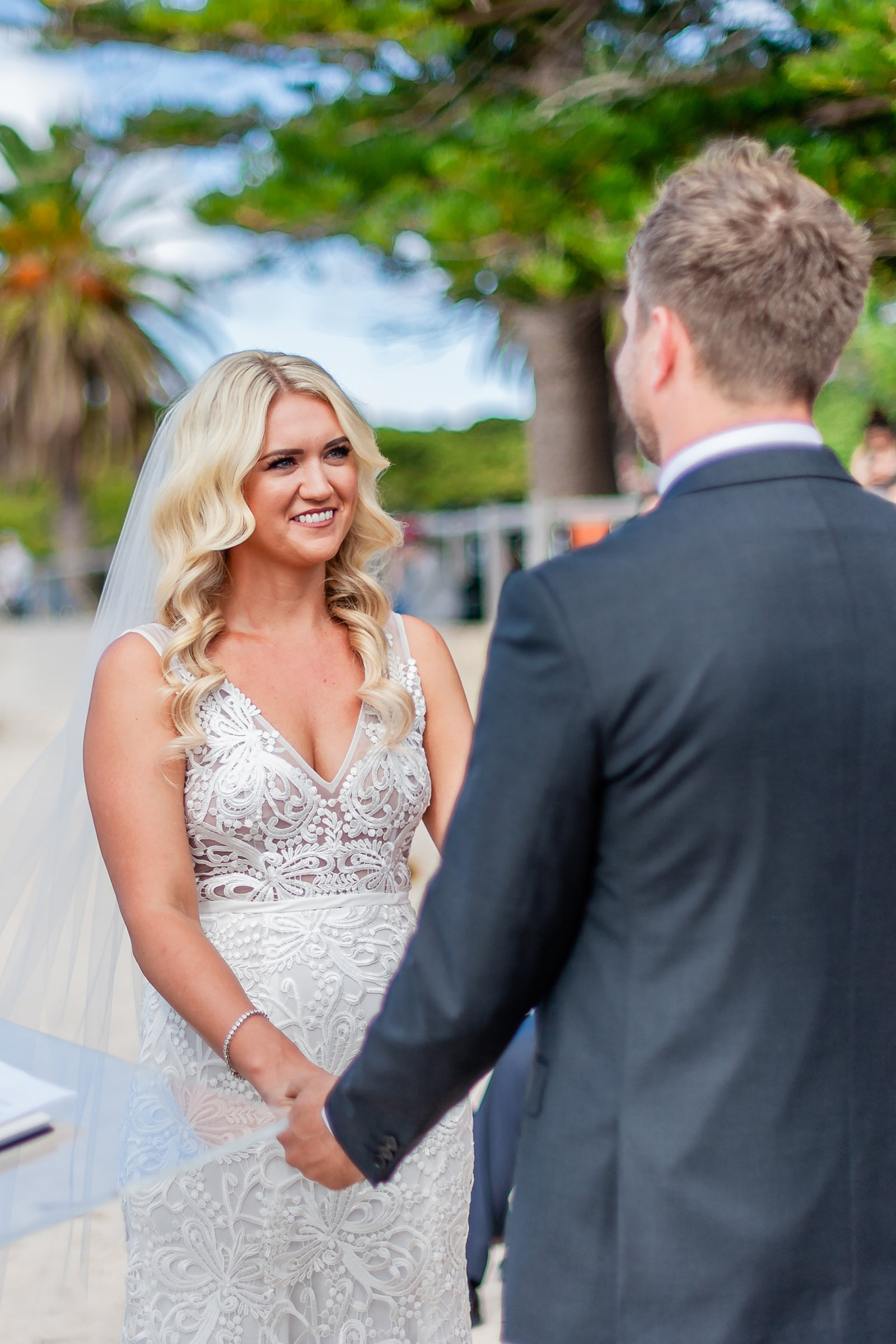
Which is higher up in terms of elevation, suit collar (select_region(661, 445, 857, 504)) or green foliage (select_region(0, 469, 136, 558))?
green foliage (select_region(0, 469, 136, 558))

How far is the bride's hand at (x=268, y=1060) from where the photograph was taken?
77.0 inches

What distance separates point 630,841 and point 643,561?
28cm

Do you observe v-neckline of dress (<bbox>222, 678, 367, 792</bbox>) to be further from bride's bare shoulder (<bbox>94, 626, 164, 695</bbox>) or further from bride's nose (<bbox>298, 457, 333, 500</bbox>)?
bride's nose (<bbox>298, 457, 333, 500</bbox>)

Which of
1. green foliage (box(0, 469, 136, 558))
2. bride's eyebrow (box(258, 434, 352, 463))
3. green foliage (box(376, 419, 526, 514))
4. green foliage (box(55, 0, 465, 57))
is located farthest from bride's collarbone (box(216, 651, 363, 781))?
green foliage (box(0, 469, 136, 558))

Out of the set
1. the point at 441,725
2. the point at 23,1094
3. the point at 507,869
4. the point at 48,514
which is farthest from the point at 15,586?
the point at 48,514

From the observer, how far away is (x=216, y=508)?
2.30 metres

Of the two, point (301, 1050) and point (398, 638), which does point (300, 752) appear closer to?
point (398, 638)

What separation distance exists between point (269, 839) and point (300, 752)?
0.55ft

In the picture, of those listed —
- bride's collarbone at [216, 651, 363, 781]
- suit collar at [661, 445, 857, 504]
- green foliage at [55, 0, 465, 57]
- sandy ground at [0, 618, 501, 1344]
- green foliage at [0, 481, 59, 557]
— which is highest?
green foliage at [55, 0, 465, 57]

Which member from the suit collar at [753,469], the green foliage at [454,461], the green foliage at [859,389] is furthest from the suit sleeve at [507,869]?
the green foliage at [454,461]

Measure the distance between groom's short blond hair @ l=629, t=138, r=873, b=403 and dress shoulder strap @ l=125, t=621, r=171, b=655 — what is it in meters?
1.24

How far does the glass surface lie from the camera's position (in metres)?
1.52

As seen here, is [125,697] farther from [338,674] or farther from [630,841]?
[630,841]

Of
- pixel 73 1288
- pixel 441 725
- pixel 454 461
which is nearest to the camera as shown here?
pixel 441 725
